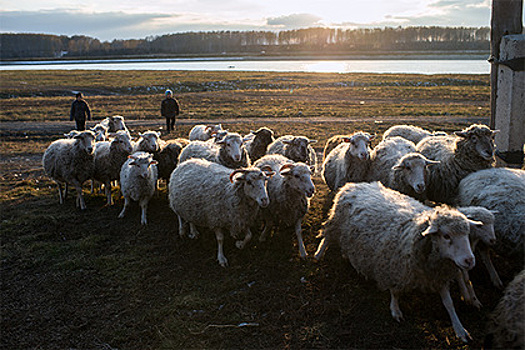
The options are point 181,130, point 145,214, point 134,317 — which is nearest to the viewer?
point 134,317

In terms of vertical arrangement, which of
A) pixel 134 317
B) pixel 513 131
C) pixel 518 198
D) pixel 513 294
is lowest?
pixel 134 317

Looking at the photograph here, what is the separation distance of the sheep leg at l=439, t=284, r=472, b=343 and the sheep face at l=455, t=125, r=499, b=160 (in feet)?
10.6

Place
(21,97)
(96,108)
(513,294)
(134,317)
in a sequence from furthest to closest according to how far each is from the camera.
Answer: (21,97) < (96,108) < (134,317) < (513,294)

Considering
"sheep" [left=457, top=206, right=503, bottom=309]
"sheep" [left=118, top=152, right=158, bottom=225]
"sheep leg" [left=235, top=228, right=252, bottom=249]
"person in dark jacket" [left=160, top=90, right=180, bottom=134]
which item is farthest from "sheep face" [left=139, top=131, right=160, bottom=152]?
"person in dark jacket" [left=160, top=90, right=180, bottom=134]

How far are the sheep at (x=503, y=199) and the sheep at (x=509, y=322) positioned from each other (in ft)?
4.76

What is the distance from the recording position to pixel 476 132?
7.01m

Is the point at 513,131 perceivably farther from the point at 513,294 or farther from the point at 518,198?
the point at 513,294

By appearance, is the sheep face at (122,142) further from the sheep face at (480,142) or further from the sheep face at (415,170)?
the sheep face at (480,142)

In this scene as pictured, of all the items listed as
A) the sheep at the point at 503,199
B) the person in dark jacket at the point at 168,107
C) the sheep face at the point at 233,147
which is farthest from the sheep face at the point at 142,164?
the person in dark jacket at the point at 168,107

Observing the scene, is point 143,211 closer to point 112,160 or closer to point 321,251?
point 112,160

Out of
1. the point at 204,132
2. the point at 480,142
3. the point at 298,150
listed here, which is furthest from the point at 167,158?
the point at 480,142

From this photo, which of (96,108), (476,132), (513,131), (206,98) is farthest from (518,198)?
(206,98)

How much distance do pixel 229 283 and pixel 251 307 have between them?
705 millimetres

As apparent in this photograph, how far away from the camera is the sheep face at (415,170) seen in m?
6.52
